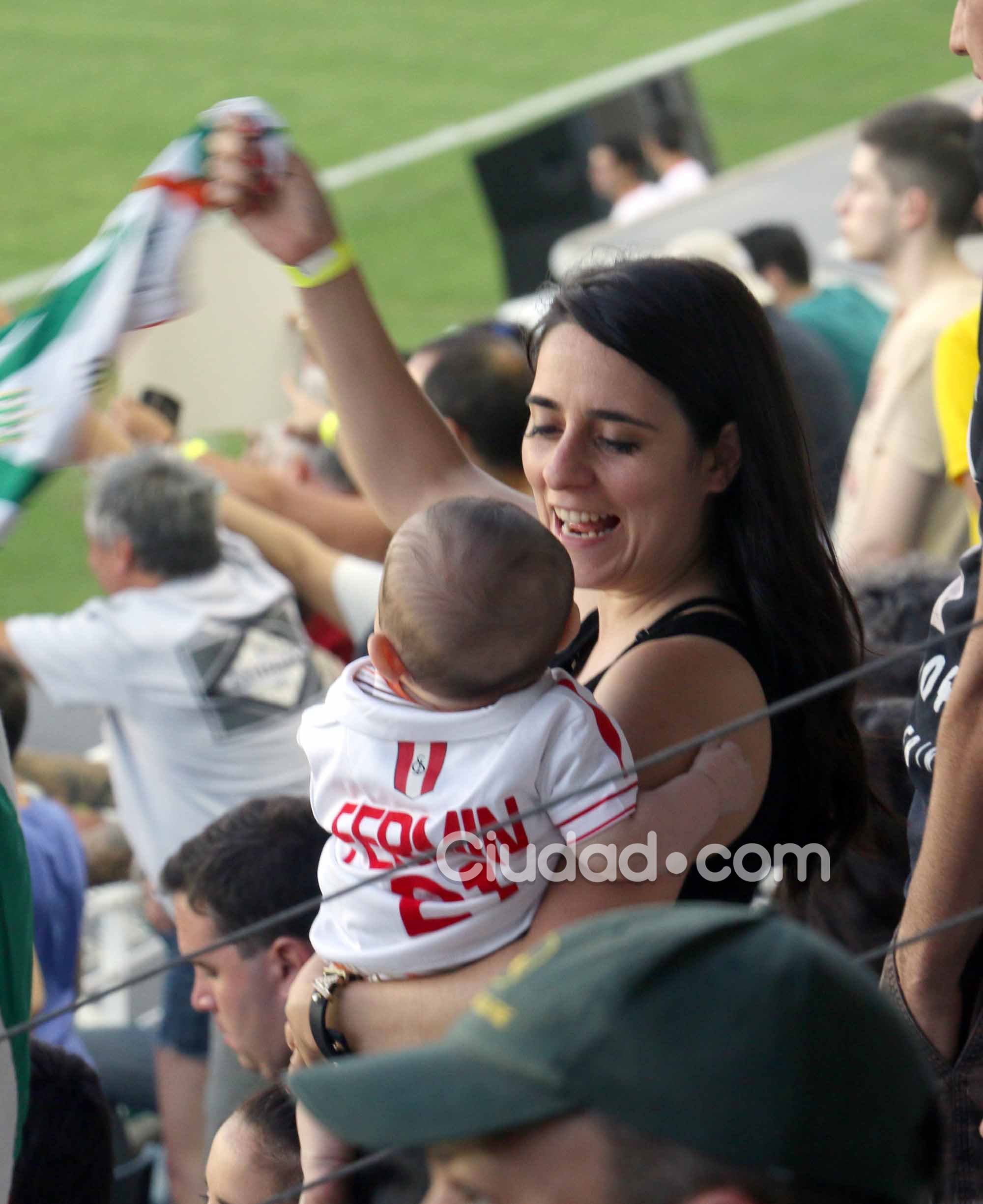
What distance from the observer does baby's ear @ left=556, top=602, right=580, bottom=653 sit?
68.7 inches

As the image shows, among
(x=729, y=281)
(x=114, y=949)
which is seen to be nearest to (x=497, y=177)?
(x=114, y=949)

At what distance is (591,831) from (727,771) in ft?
0.62

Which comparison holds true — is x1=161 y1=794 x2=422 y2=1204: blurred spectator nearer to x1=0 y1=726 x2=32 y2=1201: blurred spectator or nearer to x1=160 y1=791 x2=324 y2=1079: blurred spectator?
Result: x1=160 y1=791 x2=324 y2=1079: blurred spectator

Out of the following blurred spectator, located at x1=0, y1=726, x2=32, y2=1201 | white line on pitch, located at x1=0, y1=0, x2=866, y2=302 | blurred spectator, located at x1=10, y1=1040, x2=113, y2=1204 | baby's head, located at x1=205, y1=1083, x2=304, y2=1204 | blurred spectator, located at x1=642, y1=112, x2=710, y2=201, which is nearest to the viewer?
blurred spectator, located at x1=0, y1=726, x2=32, y2=1201

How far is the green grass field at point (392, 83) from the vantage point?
12.9 m

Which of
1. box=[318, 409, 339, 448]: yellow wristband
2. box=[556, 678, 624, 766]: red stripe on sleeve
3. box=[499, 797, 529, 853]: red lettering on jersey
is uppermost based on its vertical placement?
box=[556, 678, 624, 766]: red stripe on sleeve

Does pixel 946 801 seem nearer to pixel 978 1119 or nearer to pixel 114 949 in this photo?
pixel 978 1119

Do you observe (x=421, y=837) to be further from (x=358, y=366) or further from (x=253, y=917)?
(x=253, y=917)

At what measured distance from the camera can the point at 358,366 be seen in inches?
84.0

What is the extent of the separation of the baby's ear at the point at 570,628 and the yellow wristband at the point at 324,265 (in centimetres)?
60

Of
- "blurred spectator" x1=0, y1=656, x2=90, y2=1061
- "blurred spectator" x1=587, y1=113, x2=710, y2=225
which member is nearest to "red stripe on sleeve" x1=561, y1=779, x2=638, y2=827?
"blurred spectator" x1=0, y1=656, x2=90, y2=1061

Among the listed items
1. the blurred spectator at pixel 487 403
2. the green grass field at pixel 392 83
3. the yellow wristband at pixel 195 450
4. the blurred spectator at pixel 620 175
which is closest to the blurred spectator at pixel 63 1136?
the blurred spectator at pixel 487 403

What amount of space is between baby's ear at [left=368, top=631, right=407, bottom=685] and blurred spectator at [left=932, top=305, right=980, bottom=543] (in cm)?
179

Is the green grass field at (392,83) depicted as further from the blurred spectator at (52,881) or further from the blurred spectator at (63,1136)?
the blurred spectator at (63,1136)
